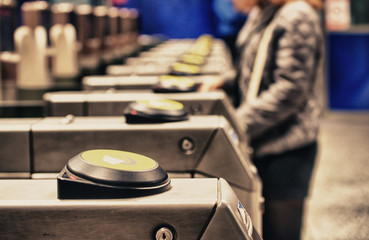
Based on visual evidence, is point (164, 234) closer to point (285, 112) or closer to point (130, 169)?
point (130, 169)

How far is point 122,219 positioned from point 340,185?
3047 millimetres

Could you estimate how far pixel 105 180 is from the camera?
0.61m

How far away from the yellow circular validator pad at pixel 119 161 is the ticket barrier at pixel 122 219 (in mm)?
42

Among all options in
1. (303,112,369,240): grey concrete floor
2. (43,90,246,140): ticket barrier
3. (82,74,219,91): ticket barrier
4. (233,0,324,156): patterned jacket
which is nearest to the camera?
(43,90,246,140): ticket barrier

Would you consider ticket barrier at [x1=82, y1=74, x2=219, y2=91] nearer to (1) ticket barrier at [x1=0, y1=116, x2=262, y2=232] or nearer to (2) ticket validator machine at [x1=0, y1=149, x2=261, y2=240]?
(1) ticket barrier at [x1=0, y1=116, x2=262, y2=232]

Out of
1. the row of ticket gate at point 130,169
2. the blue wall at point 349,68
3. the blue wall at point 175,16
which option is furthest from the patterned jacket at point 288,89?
the blue wall at point 175,16

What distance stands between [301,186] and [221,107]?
461 mm

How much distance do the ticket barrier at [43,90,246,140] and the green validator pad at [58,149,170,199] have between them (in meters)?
0.68

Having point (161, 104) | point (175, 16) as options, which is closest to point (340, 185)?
point (161, 104)

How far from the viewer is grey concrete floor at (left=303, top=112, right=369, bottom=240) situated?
2.43 metres

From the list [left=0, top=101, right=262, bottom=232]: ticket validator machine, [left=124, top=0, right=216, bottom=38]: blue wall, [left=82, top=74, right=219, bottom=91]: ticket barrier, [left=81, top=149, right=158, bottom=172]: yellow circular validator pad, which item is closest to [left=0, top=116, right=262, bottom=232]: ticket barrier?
[left=0, top=101, right=262, bottom=232]: ticket validator machine

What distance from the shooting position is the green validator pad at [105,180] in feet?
2.00

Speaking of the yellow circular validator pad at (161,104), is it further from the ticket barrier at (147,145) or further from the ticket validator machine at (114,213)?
the ticket validator machine at (114,213)

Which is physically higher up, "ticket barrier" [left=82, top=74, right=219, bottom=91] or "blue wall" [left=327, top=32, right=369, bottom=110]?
"ticket barrier" [left=82, top=74, right=219, bottom=91]
